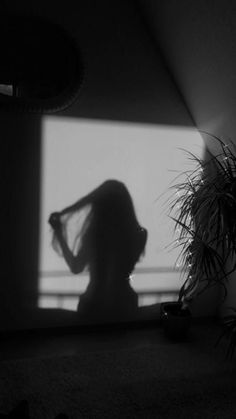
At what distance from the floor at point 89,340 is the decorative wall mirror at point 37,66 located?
164 centimetres

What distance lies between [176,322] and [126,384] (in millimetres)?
770

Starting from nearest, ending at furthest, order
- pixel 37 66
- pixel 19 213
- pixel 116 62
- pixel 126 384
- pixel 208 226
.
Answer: pixel 126 384, pixel 208 226, pixel 37 66, pixel 19 213, pixel 116 62

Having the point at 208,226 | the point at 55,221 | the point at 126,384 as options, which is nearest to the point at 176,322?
the point at 126,384

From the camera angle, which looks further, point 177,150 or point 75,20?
point 177,150

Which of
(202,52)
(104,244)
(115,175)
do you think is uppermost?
(202,52)

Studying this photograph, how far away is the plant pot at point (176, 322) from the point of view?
2992 millimetres

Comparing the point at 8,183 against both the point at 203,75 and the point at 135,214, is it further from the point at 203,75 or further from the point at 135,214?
the point at 203,75

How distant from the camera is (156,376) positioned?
2.45 meters

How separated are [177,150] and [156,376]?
170 centimetres

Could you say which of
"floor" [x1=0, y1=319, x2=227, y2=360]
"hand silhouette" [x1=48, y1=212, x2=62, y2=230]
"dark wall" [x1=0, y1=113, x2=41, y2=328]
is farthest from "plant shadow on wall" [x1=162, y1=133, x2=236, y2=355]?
"dark wall" [x1=0, y1=113, x2=41, y2=328]

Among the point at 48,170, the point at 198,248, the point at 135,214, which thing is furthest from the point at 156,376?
the point at 48,170

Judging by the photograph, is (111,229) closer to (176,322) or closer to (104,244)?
(104,244)

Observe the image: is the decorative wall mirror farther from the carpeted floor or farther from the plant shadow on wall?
the carpeted floor

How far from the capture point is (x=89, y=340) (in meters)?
2.99
